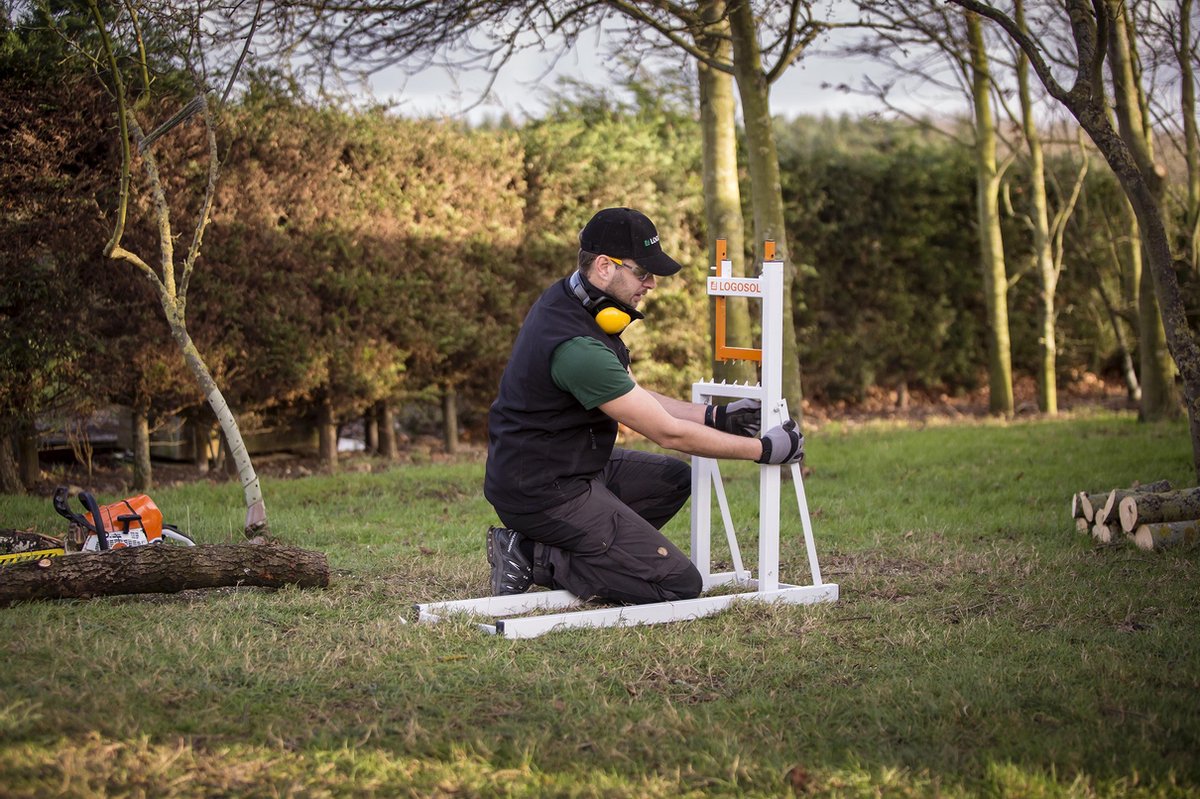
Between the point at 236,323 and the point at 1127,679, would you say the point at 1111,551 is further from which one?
the point at 236,323

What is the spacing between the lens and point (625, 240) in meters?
4.79

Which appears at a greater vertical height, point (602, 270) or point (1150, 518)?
point (602, 270)

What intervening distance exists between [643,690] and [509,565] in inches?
55.8

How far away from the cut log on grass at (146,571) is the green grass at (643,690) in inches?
3.4

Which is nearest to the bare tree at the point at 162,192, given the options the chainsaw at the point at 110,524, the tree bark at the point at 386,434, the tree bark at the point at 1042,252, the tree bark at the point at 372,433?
the chainsaw at the point at 110,524

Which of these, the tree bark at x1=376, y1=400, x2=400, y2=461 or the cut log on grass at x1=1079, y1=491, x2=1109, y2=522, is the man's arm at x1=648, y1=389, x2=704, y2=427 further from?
the tree bark at x1=376, y1=400, x2=400, y2=461

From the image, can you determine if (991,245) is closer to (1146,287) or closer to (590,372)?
(1146,287)

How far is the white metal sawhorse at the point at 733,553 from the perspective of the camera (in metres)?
4.66

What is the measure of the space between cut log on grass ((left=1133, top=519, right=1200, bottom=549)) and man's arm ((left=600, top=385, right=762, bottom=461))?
2476mm

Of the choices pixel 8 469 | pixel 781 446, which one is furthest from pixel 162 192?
pixel 781 446

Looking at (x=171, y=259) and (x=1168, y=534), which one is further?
(x=171, y=259)

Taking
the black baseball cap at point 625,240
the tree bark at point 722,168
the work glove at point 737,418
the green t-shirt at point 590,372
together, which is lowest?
the work glove at point 737,418

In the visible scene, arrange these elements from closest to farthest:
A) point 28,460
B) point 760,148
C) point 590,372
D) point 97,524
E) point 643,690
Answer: point 643,690, point 590,372, point 97,524, point 28,460, point 760,148

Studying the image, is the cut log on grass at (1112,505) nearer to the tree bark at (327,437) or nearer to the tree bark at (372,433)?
the tree bark at (327,437)
